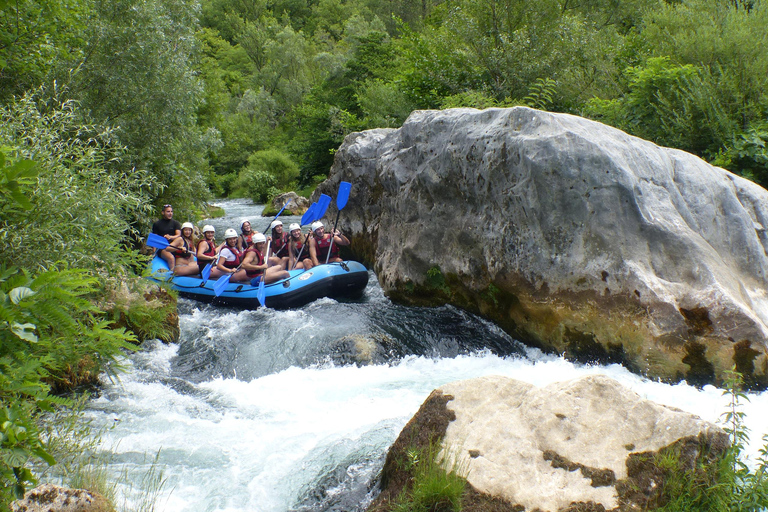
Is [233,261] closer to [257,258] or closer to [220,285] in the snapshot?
[257,258]

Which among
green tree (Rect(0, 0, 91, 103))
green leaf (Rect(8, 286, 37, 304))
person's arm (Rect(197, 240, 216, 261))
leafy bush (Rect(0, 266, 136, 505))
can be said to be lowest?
person's arm (Rect(197, 240, 216, 261))

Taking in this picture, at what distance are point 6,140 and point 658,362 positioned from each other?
230 inches

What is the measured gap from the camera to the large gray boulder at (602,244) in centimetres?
467

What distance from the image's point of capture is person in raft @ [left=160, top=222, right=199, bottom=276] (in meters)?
8.79

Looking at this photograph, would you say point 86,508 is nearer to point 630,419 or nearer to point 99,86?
point 630,419

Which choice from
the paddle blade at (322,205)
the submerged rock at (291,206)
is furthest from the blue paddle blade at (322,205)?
the submerged rock at (291,206)

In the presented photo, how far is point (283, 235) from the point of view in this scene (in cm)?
907

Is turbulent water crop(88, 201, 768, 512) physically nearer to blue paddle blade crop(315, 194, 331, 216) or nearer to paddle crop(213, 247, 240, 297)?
paddle crop(213, 247, 240, 297)

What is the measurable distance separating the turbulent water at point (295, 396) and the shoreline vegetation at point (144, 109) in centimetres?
56

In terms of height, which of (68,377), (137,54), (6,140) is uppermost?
(137,54)

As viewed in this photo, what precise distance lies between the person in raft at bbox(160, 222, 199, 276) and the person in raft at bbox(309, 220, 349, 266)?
2.07m

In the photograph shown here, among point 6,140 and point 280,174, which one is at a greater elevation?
point 6,140

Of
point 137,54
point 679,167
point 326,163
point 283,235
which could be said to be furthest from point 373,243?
point 326,163

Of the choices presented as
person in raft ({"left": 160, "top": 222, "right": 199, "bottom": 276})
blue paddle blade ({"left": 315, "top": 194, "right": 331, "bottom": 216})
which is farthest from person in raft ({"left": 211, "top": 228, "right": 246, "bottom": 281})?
blue paddle blade ({"left": 315, "top": 194, "right": 331, "bottom": 216})
